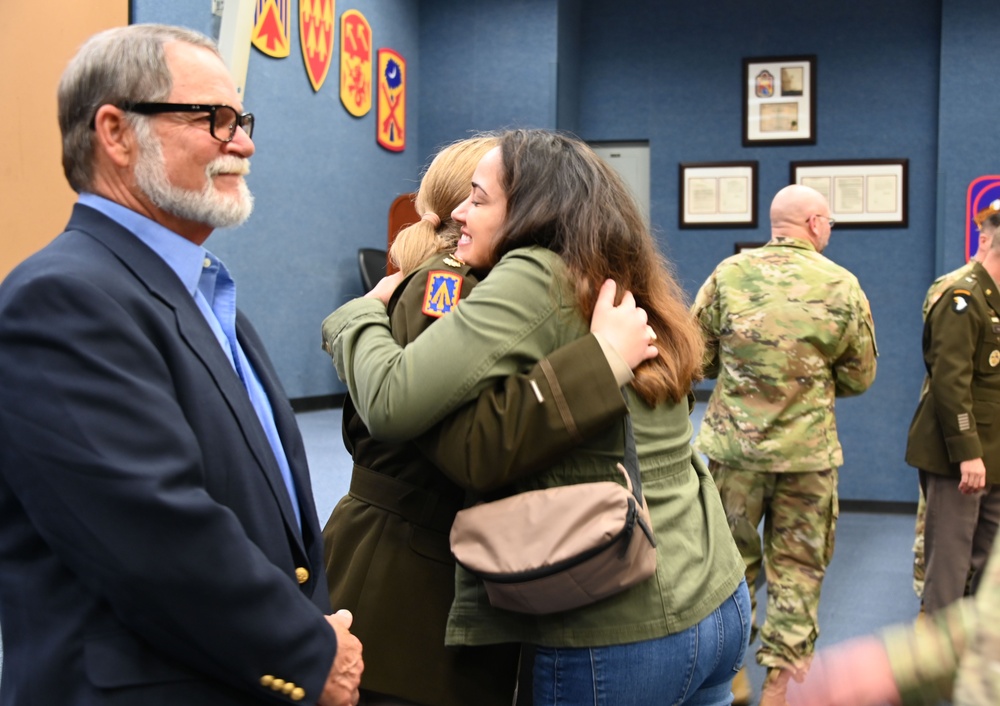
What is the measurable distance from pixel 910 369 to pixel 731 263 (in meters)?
4.17

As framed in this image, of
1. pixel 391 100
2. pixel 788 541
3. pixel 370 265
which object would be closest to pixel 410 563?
pixel 788 541

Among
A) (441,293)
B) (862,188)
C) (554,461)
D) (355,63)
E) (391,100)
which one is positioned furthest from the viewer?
(862,188)

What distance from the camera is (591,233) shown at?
1.44 metres

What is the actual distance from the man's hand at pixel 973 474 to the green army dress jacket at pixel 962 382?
0.02 meters

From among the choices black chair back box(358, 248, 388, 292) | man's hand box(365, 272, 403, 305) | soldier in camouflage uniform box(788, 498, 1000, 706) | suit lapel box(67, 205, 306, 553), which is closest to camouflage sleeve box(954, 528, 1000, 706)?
soldier in camouflage uniform box(788, 498, 1000, 706)

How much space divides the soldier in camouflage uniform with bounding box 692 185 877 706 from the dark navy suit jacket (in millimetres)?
2475

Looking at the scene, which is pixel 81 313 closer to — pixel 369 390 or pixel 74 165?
pixel 74 165

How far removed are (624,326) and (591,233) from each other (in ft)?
0.49

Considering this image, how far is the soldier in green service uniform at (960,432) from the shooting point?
12.2 ft

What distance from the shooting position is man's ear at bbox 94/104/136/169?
1247mm

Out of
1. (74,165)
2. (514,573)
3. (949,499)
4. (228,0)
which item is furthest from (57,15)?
(949,499)

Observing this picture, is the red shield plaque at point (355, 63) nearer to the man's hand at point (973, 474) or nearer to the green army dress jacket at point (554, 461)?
the man's hand at point (973, 474)

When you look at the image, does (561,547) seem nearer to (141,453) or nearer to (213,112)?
(141,453)

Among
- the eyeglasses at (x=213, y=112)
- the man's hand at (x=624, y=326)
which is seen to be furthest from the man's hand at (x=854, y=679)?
the eyeglasses at (x=213, y=112)
